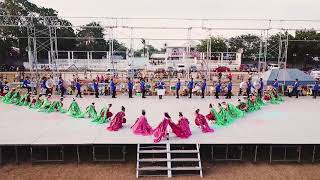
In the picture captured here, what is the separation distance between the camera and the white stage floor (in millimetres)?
9320

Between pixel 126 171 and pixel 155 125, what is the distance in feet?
10.1

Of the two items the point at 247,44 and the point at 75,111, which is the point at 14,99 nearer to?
the point at 75,111

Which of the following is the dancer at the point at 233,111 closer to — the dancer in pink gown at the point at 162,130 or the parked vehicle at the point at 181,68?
the dancer in pink gown at the point at 162,130

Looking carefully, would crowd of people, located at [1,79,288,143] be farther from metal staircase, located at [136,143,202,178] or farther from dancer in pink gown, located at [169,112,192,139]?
metal staircase, located at [136,143,202,178]

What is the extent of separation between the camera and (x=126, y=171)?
27.6 ft

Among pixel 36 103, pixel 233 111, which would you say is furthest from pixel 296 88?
pixel 36 103

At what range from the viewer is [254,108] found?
46.4 feet

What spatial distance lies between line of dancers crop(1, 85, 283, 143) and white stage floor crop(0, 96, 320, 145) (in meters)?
0.24

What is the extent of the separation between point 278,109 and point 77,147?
964 centimetres

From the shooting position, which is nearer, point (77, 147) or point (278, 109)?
point (77, 147)

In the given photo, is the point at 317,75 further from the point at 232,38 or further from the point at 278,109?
the point at 232,38

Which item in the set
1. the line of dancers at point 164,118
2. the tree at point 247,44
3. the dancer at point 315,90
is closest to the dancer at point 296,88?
the dancer at point 315,90

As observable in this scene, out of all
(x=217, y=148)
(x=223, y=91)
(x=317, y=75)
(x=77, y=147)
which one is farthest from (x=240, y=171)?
(x=317, y=75)

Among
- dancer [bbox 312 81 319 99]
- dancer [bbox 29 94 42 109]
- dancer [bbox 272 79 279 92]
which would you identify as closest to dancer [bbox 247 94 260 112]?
dancer [bbox 272 79 279 92]
